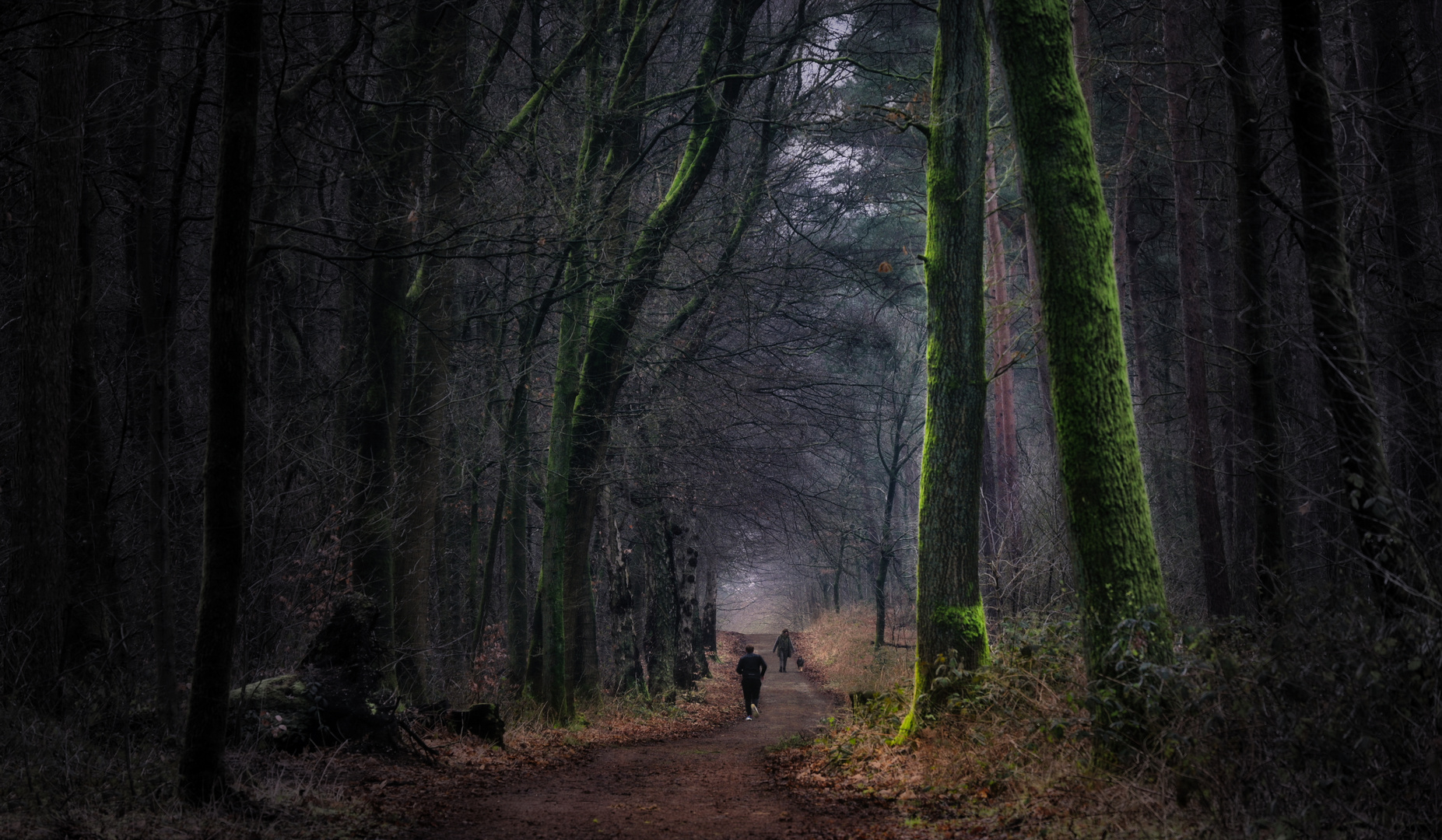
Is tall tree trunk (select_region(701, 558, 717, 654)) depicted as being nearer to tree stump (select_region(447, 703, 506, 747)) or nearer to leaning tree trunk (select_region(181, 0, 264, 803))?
tree stump (select_region(447, 703, 506, 747))

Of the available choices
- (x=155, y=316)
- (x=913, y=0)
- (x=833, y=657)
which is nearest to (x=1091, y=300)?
(x=913, y=0)

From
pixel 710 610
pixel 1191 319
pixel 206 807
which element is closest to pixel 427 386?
pixel 206 807

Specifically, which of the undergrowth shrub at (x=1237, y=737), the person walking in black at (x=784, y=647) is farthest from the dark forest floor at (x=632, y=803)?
the person walking in black at (x=784, y=647)

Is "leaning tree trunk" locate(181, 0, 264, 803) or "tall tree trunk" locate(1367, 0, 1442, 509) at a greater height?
"tall tree trunk" locate(1367, 0, 1442, 509)

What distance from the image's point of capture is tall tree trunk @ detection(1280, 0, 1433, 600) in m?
5.26

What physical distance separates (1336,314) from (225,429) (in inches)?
281

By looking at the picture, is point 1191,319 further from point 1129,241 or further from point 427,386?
point 427,386

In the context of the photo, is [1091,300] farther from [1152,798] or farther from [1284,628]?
[1152,798]

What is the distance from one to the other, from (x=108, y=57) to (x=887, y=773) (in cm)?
1084

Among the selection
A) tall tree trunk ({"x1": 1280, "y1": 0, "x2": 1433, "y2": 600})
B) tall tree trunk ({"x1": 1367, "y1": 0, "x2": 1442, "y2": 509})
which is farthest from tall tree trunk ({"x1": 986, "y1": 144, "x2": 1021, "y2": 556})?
tall tree trunk ({"x1": 1280, "y1": 0, "x2": 1433, "y2": 600})

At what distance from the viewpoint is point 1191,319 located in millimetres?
13750

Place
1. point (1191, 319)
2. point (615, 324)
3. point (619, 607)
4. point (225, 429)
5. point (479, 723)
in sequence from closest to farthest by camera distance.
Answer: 1. point (225, 429)
2. point (479, 723)
3. point (1191, 319)
4. point (615, 324)
5. point (619, 607)

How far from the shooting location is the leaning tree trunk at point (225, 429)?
5.64m

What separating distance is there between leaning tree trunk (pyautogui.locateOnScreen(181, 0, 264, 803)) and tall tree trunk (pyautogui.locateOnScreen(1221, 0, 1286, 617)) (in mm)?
8177
